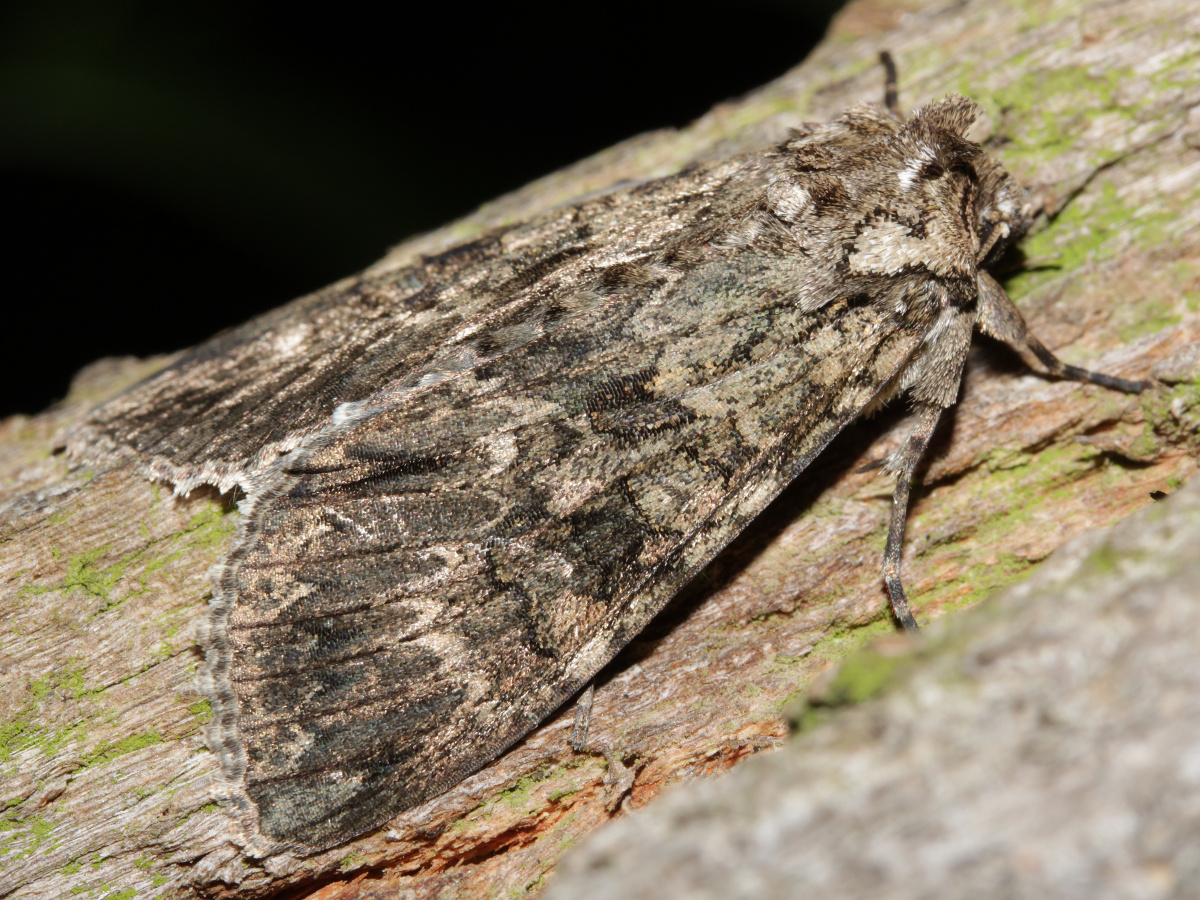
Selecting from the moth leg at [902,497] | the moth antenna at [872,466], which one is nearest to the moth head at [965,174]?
the moth leg at [902,497]

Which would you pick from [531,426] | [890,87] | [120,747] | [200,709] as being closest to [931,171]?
[890,87]

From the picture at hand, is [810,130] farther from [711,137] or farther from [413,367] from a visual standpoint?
[413,367]

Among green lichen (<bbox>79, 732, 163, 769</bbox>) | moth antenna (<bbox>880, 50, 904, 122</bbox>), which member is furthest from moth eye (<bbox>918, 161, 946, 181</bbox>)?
green lichen (<bbox>79, 732, 163, 769</bbox>)

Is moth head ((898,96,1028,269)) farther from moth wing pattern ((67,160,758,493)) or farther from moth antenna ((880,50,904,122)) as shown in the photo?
moth wing pattern ((67,160,758,493))

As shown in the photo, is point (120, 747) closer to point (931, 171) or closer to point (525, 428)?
point (525, 428)

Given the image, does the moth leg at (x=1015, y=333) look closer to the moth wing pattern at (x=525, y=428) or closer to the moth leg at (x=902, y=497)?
the moth wing pattern at (x=525, y=428)

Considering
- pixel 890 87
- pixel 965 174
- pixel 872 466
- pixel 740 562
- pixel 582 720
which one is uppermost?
pixel 890 87

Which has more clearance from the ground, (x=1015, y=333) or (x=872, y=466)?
(x=1015, y=333)
